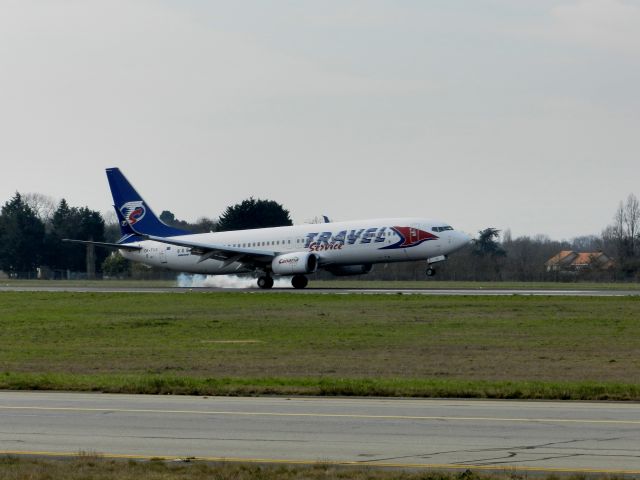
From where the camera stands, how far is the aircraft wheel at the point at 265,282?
69.5 m

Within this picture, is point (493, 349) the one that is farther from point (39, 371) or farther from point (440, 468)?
point (440, 468)

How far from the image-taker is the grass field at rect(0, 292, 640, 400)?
22.2 meters

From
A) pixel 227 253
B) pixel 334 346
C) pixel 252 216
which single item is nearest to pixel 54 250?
pixel 252 216

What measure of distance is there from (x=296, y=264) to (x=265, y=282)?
445cm

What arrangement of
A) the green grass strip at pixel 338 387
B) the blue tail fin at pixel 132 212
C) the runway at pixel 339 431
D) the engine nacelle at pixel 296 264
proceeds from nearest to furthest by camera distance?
the runway at pixel 339 431 < the green grass strip at pixel 338 387 < the engine nacelle at pixel 296 264 < the blue tail fin at pixel 132 212

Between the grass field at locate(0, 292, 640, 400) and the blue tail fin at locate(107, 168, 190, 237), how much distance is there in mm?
22703

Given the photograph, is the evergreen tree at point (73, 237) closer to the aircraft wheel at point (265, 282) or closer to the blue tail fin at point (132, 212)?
the blue tail fin at point (132, 212)

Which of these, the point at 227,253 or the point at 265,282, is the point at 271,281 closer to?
the point at 265,282

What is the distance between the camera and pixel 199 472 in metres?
12.6

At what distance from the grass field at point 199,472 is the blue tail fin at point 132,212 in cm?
6476

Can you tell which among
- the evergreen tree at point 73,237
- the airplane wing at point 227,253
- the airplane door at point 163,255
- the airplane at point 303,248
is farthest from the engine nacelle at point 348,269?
the evergreen tree at point 73,237

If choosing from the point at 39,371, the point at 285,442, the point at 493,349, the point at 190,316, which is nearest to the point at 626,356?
the point at 493,349

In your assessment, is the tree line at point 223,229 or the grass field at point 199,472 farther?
the tree line at point 223,229

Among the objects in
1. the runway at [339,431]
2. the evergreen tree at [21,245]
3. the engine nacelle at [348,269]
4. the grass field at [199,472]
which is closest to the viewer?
the grass field at [199,472]
